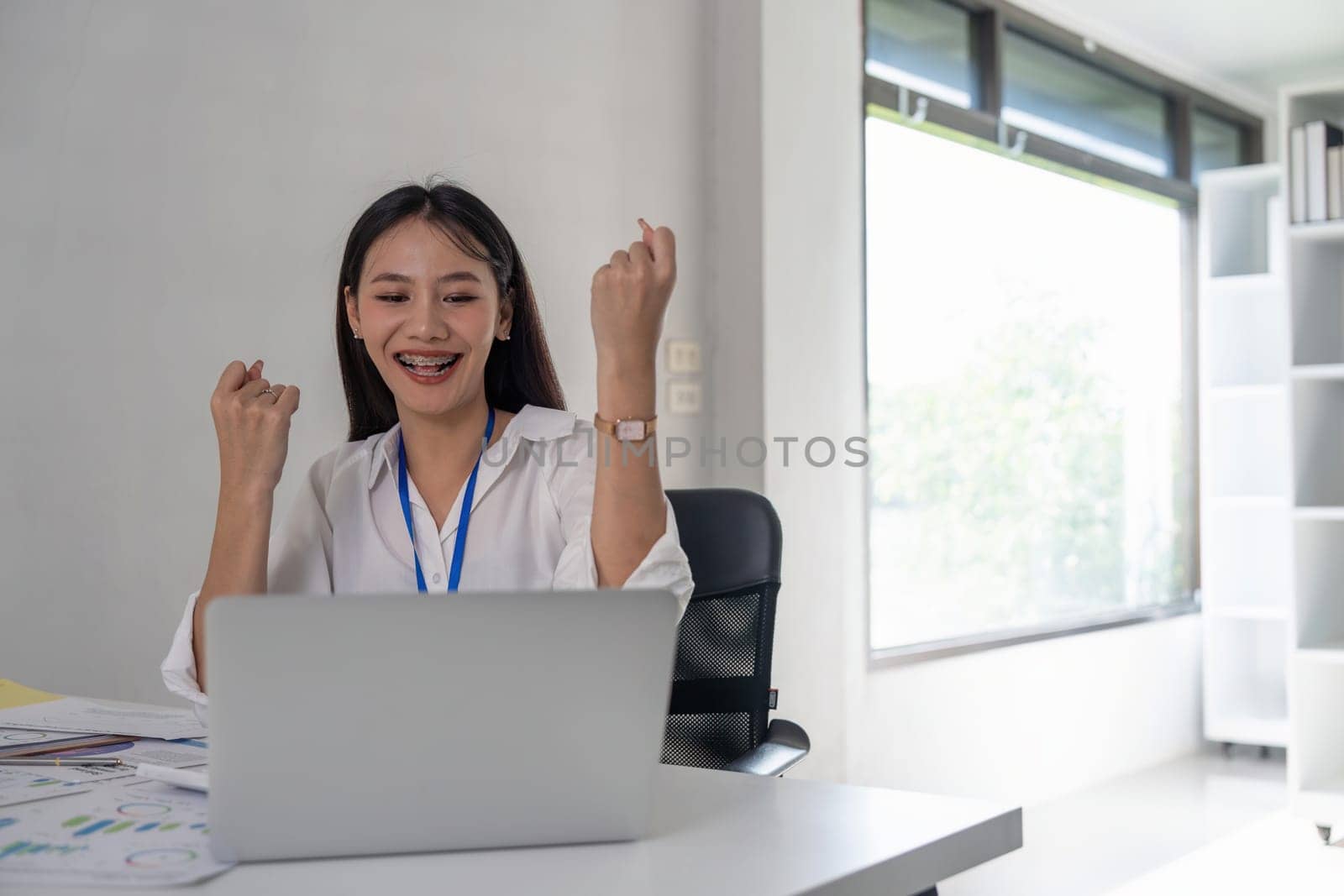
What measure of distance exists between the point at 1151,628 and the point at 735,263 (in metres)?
2.64

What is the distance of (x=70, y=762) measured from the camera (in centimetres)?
117

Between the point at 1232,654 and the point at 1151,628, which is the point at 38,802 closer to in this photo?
the point at 1151,628

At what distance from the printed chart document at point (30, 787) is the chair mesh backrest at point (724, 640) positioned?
97 cm

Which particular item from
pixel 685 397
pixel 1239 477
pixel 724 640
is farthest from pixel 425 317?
pixel 1239 477

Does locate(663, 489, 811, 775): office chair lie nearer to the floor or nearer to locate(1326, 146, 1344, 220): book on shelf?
the floor

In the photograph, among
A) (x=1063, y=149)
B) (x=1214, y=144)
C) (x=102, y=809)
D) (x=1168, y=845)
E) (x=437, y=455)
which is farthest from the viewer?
(x=1214, y=144)

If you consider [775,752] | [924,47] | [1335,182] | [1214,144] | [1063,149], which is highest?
[1214,144]

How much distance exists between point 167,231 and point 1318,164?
10.9ft

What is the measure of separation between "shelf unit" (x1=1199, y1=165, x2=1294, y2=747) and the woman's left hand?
172 inches

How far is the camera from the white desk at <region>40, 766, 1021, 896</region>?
804 mm

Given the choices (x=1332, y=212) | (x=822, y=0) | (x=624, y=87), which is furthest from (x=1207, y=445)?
(x=624, y=87)

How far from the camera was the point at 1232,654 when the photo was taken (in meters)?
5.16

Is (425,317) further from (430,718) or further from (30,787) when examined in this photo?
(430,718)

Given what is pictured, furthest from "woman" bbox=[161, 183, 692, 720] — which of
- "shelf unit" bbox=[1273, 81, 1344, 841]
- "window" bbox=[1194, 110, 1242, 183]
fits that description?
"window" bbox=[1194, 110, 1242, 183]
